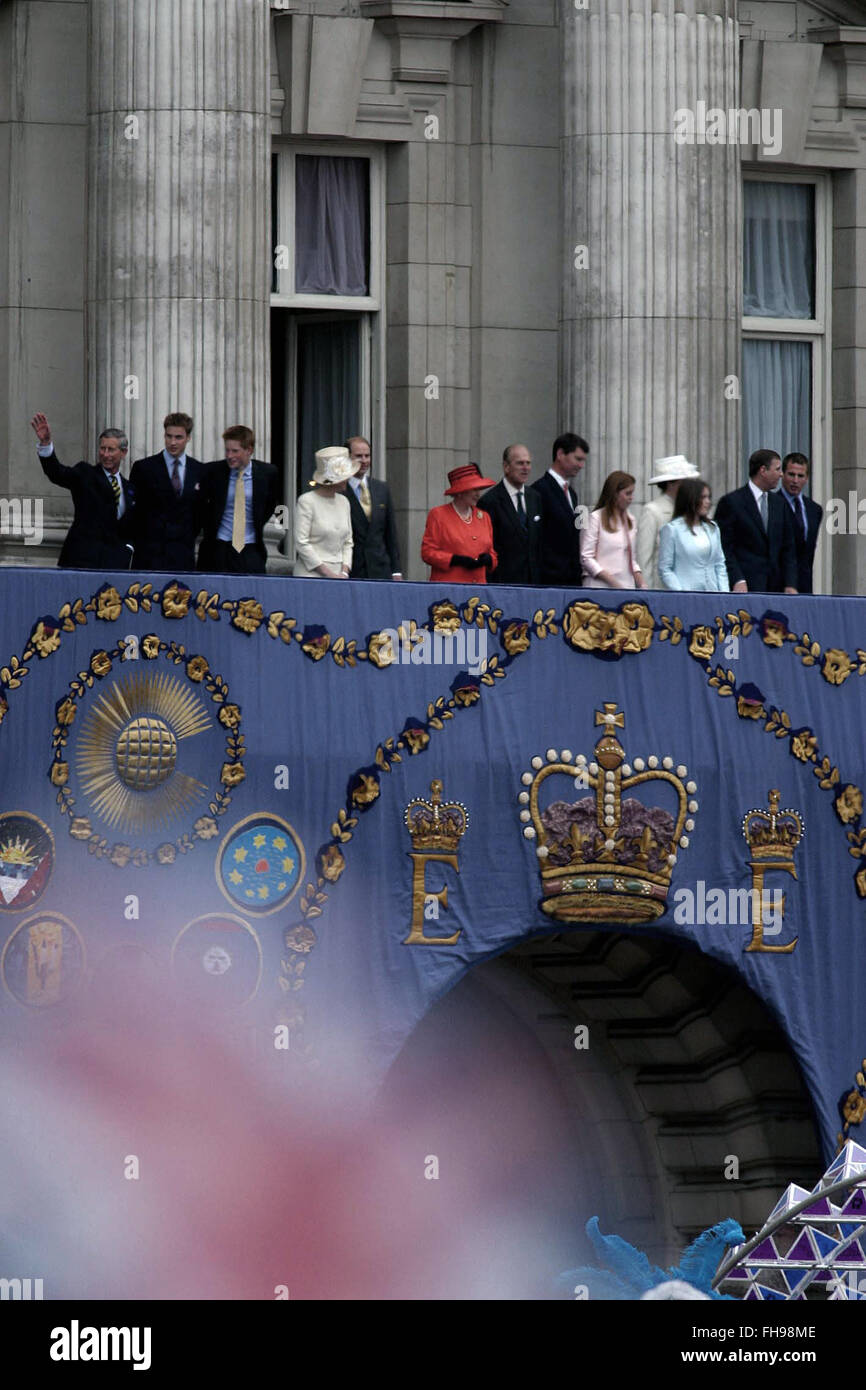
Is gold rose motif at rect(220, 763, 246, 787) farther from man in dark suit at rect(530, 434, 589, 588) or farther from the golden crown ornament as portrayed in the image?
man in dark suit at rect(530, 434, 589, 588)

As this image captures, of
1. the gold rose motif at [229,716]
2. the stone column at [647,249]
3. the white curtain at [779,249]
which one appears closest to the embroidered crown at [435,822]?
the gold rose motif at [229,716]

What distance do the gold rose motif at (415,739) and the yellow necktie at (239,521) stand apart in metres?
1.70

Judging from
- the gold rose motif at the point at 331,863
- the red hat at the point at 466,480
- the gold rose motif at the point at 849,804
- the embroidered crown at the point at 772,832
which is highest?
the red hat at the point at 466,480

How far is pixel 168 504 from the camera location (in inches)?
994

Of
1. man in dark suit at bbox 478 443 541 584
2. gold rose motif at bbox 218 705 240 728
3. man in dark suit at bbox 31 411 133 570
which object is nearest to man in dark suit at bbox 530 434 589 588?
man in dark suit at bbox 478 443 541 584

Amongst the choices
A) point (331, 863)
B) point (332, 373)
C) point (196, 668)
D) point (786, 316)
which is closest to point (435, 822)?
point (331, 863)

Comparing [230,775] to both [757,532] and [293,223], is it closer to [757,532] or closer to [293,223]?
[757,532]

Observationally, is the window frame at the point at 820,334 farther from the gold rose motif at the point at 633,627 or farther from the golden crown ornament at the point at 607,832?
the golden crown ornament at the point at 607,832

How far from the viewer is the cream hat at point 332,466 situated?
2589 cm

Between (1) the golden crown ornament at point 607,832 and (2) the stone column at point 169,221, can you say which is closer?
(1) the golden crown ornament at point 607,832

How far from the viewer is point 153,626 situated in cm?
2423

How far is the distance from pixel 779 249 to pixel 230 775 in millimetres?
9197
